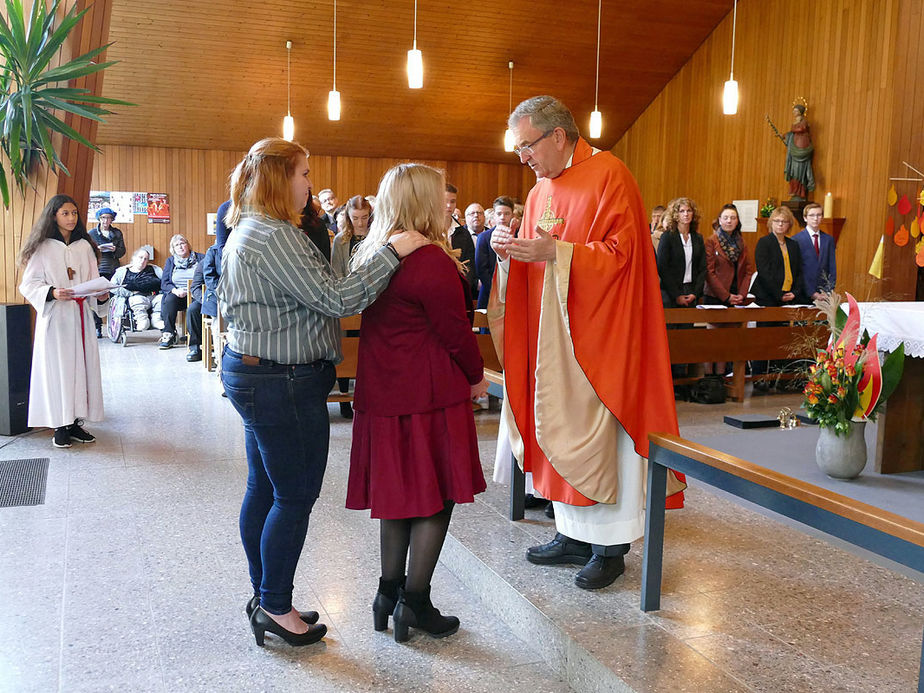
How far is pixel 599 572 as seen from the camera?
265 centimetres

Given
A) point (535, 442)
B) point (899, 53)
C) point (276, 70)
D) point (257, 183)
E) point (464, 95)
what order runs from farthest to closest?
point (464, 95)
point (276, 70)
point (899, 53)
point (535, 442)
point (257, 183)

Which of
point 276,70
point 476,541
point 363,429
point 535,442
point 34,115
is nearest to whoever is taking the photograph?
point 363,429

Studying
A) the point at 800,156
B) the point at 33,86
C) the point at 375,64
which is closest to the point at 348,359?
the point at 33,86

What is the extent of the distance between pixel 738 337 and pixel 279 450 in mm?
4991

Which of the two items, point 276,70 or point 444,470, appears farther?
point 276,70

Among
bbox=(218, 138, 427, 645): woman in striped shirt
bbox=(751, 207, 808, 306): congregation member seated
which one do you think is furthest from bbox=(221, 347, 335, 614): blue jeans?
bbox=(751, 207, 808, 306): congregation member seated

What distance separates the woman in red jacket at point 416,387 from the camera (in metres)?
2.27

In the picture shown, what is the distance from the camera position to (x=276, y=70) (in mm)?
10695

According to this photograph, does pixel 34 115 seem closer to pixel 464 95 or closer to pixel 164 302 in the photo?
pixel 164 302

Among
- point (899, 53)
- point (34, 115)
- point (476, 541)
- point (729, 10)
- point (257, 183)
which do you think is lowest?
point (476, 541)

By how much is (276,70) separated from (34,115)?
631 cm

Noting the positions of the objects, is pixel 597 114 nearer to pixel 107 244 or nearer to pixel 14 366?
pixel 107 244

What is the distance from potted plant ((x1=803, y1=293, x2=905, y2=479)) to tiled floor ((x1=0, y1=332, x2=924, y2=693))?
24.9 inches

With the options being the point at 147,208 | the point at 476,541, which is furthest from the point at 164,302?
the point at 476,541
